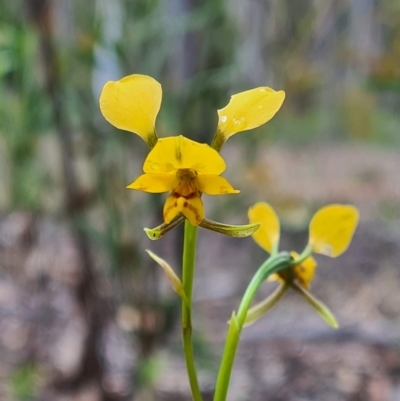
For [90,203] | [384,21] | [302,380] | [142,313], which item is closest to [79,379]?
[142,313]

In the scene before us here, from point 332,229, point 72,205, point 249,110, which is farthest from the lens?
point 72,205

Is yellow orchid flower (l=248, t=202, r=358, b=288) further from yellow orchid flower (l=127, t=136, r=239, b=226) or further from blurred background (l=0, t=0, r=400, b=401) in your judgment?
blurred background (l=0, t=0, r=400, b=401)

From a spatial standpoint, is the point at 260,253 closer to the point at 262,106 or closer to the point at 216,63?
the point at 216,63

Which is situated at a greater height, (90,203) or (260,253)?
(90,203)

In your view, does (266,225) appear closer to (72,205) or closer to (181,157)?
(181,157)

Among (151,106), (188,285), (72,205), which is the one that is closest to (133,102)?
(151,106)

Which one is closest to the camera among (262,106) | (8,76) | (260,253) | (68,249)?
(262,106)

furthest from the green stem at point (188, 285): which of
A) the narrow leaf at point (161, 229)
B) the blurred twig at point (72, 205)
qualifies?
the blurred twig at point (72, 205)
